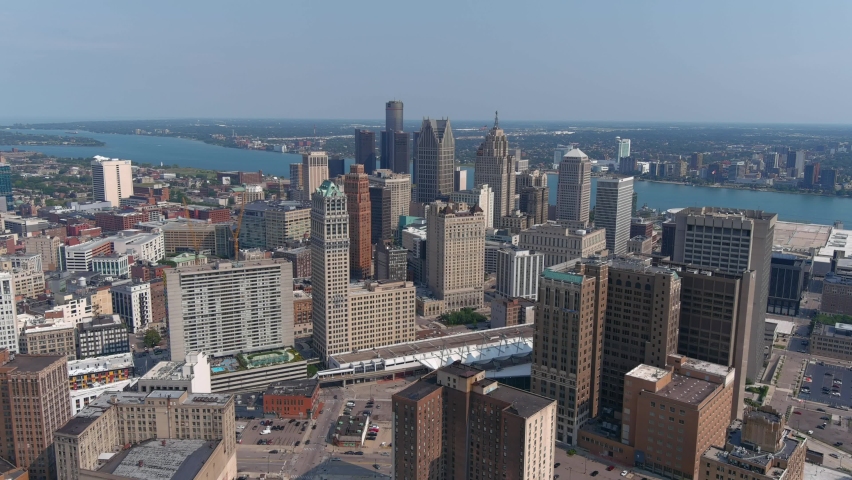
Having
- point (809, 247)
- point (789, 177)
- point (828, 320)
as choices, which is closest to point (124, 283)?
point (828, 320)

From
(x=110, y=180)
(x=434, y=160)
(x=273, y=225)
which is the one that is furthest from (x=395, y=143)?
(x=110, y=180)

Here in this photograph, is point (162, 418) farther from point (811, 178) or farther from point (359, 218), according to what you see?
point (811, 178)

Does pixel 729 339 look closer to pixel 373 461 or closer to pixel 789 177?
pixel 373 461

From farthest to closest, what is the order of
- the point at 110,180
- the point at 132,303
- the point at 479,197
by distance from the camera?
the point at 110,180
the point at 479,197
the point at 132,303

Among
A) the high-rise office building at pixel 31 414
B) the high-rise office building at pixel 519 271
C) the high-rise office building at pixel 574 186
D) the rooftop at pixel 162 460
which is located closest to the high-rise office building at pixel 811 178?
the high-rise office building at pixel 574 186

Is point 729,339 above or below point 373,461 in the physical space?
above

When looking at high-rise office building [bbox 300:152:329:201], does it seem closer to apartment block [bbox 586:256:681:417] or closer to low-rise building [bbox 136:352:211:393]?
low-rise building [bbox 136:352:211:393]
